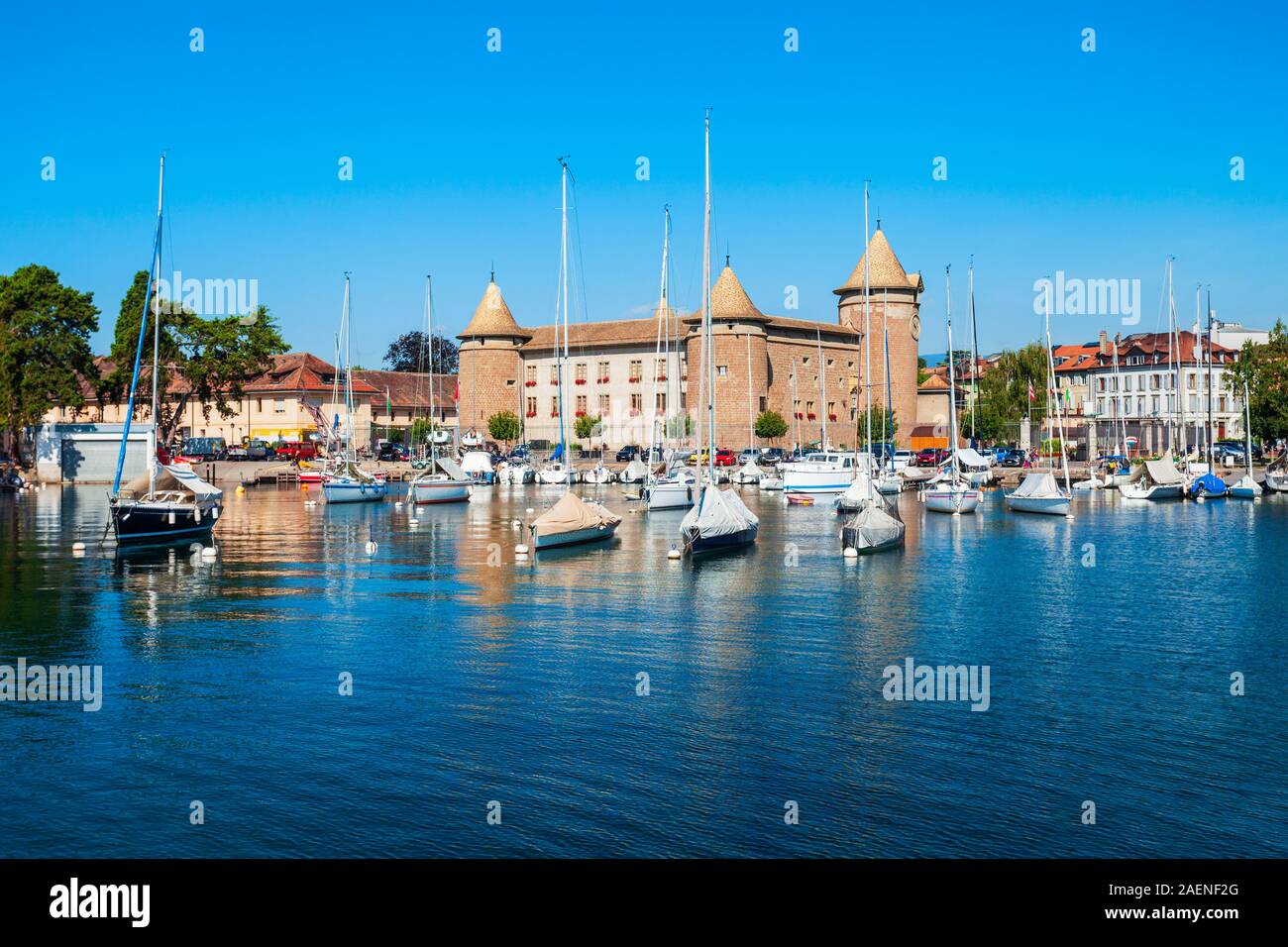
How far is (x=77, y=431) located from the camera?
253 ft

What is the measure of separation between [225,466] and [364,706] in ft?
233

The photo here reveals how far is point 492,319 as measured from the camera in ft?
390

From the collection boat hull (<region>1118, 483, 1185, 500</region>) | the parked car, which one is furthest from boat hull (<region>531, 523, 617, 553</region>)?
the parked car

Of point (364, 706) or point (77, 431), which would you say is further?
point (77, 431)

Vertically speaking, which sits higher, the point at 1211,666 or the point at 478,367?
the point at 478,367

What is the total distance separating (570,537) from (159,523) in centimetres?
1225

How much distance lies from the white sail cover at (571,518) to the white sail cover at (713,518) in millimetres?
3221

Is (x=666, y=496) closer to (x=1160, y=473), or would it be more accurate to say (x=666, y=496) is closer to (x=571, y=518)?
(x=571, y=518)

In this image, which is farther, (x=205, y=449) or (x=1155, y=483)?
(x=205, y=449)

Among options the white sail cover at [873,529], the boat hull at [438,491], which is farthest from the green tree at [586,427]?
the white sail cover at [873,529]

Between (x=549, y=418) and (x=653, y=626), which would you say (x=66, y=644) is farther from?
(x=549, y=418)

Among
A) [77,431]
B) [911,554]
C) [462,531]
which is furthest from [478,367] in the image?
[911,554]


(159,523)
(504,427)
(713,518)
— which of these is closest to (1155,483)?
(713,518)

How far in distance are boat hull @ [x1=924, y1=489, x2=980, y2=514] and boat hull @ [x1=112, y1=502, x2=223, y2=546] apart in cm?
2841
